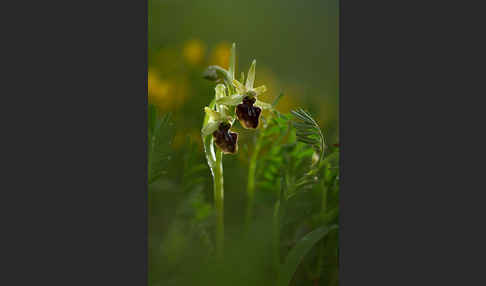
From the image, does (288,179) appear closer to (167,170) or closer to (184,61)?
(167,170)

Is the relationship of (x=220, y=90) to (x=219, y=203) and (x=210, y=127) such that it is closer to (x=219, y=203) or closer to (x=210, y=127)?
(x=210, y=127)

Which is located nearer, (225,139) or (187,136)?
(225,139)

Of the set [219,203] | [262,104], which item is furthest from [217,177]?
[262,104]

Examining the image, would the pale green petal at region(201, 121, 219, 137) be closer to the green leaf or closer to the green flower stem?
the green flower stem

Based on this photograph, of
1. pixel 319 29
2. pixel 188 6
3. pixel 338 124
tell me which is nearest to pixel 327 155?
pixel 338 124

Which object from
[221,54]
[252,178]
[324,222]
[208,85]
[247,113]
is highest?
[221,54]

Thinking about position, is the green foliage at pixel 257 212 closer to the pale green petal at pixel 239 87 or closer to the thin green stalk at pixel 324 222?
the thin green stalk at pixel 324 222

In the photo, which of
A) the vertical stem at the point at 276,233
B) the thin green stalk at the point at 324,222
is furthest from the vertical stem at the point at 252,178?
the thin green stalk at the point at 324,222

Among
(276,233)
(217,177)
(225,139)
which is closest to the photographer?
(225,139)
